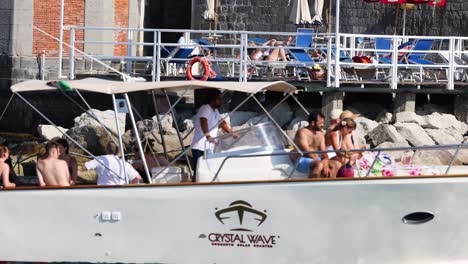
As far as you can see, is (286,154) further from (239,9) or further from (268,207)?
(239,9)

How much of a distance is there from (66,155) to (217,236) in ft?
7.00

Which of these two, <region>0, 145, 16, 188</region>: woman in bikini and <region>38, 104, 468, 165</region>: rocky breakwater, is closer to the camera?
<region>0, 145, 16, 188</region>: woman in bikini

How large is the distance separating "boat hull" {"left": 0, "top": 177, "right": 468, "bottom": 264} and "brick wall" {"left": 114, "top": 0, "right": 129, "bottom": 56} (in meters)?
12.5

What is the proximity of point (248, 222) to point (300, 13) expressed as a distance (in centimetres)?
1428

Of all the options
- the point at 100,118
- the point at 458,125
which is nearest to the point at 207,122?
the point at 100,118

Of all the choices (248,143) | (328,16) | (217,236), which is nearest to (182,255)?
(217,236)

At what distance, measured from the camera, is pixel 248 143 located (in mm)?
14852

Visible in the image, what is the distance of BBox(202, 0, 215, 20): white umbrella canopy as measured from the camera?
1161 inches

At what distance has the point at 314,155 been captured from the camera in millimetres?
14477

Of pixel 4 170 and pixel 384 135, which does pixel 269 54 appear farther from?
pixel 4 170

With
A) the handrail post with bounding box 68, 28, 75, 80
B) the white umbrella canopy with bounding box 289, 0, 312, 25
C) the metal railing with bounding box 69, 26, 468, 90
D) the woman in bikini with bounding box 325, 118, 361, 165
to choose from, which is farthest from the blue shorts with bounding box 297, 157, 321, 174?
the white umbrella canopy with bounding box 289, 0, 312, 25

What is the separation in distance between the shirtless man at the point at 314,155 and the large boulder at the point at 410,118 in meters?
7.77

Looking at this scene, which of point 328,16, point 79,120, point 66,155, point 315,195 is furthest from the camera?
point 328,16

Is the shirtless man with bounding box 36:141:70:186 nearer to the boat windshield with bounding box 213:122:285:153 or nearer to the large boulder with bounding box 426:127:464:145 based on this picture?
the boat windshield with bounding box 213:122:285:153
